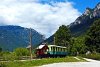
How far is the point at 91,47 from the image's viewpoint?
4225 inches

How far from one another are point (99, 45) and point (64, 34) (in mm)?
26531

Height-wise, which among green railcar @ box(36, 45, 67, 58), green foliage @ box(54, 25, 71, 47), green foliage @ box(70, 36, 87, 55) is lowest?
green railcar @ box(36, 45, 67, 58)

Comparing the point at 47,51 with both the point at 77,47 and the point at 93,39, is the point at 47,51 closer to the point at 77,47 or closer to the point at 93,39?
the point at 93,39

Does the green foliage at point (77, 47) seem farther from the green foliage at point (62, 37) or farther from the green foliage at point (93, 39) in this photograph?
the green foliage at point (93, 39)

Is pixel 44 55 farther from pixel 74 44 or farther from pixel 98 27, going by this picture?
pixel 74 44

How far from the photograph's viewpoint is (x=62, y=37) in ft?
428

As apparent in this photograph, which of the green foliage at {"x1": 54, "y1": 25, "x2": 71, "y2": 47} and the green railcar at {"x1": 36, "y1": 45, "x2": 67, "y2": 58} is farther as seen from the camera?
the green foliage at {"x1": 54, "y1": 25, "x2": 71, "y2": 47}

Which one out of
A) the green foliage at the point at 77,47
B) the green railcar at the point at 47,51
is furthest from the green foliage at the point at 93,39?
the green foliage at the point at 77,47

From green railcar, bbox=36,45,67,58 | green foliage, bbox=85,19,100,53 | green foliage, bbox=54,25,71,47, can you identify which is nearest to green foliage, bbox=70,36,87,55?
green foliage, bbox=54,25,71,47

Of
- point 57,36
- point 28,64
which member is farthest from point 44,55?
point 57,36

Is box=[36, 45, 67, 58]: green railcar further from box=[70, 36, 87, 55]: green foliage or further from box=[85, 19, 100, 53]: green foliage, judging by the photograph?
box=[70, 36, 87, 55]: green foliage

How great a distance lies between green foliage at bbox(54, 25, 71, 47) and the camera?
Answer: 13012 centimetres

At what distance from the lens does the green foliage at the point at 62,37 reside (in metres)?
130

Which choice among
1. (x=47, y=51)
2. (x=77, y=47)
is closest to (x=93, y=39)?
(x=47, y=51)
